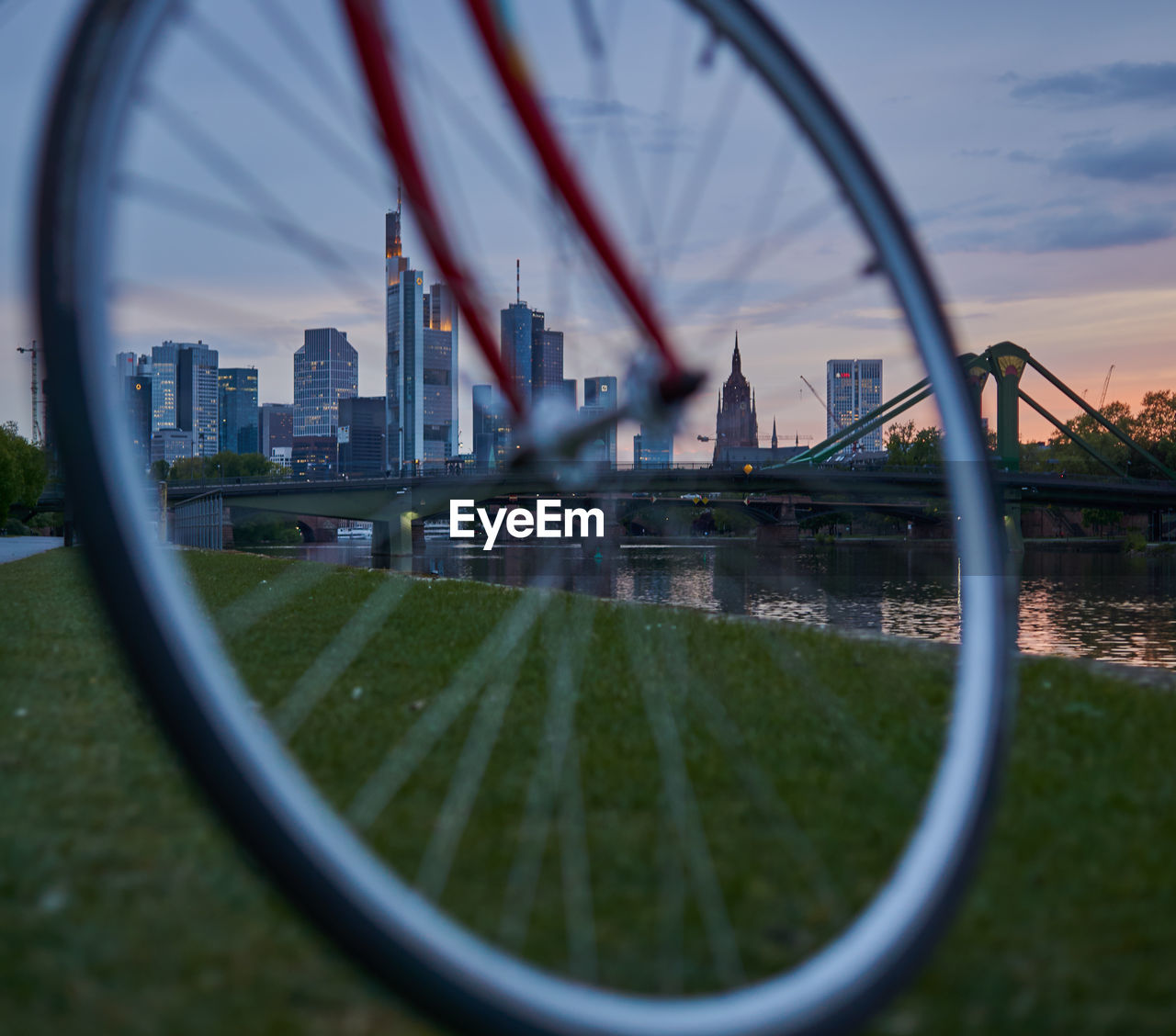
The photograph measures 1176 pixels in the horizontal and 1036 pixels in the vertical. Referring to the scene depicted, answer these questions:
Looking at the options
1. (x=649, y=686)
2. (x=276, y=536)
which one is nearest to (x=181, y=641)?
(x=649, y=686)

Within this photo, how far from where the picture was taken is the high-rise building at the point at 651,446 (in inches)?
107

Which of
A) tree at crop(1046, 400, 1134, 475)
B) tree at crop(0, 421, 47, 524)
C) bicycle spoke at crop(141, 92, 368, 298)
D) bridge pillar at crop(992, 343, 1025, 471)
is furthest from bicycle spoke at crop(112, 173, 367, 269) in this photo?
tree at crop(1046, 400, 1134, 475)

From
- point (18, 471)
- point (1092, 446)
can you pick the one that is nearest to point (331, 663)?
point (18, 471)

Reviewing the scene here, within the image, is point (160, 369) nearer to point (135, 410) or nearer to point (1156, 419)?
point (135, 410)

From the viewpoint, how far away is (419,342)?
3168mm

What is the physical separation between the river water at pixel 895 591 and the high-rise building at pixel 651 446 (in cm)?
1056

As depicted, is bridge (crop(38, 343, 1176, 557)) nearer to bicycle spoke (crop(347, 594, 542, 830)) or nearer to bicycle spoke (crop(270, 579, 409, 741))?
bicycle spoke (crop(270, 579, 409, 741))

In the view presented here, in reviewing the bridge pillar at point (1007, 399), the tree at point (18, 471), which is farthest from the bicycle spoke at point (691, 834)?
the bridge pillar at point (1007, 399)

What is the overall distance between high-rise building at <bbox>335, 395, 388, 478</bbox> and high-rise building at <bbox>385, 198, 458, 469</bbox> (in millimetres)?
840

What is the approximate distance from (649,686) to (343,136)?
425 centimetres

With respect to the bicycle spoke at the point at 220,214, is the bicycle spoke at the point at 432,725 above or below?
below

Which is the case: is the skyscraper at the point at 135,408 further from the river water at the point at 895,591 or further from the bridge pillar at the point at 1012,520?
the bridge pillar at the point at 1012,520

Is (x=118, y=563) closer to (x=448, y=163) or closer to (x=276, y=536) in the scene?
(x=448, y=163)

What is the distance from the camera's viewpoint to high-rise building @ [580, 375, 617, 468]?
8.55 feet
